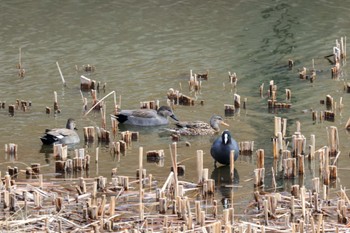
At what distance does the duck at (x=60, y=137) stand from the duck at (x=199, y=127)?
1.88m

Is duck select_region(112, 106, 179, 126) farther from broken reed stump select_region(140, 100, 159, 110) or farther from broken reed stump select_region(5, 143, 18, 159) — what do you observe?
broken reed stump select_region(5, 143, 18, 159)

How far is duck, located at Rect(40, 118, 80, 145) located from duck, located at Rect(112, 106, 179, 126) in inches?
62.9

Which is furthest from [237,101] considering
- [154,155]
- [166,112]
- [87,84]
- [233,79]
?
[154,155]

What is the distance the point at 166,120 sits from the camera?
61.1 feet

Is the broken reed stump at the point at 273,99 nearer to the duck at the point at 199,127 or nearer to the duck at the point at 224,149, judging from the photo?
the duck at the point at 199,127

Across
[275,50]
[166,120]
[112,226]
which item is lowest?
[112,226]

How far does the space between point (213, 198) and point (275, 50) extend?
12.1 m

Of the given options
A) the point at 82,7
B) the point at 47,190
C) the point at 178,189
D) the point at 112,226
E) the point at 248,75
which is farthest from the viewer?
the point at 82,7

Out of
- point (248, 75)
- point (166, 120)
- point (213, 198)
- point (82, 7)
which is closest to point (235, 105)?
point (166, 120)

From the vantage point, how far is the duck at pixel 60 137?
1677 centimetres

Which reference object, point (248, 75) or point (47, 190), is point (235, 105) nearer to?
point (248, 75)

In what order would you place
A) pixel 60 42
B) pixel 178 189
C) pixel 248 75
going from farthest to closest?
pixel 60 42, pixel 248 75, pixel 178 189

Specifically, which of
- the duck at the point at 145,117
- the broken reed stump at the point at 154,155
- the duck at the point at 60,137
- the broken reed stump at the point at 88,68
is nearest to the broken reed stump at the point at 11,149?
the duck at the point at 60,137

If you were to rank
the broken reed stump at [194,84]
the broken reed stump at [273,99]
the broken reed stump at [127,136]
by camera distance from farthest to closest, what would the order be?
1. the broken reed stump at [194,84]
2. the broken reed stump at [273,99]
3. the broken reed stump at [127,136]
